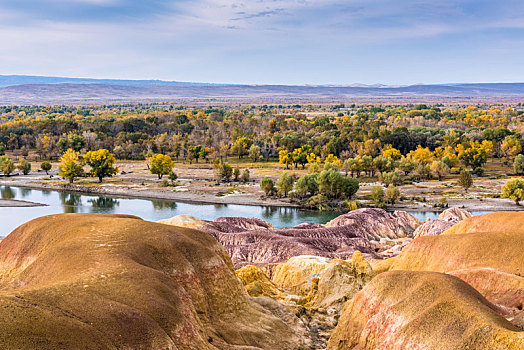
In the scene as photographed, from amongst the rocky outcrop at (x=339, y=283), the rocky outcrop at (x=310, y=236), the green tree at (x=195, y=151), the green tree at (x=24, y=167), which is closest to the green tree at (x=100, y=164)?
the green tree at (x=24, y=167)

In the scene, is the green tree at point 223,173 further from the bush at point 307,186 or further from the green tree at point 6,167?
the green tree at point 6,167

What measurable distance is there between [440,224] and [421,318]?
161ft

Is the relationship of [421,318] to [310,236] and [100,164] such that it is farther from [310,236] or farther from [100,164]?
[100,164]

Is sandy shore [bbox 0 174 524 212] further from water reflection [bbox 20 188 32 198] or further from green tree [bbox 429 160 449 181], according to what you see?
green tree [bbox 429 160 449 181]

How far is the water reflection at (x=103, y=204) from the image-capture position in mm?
103925

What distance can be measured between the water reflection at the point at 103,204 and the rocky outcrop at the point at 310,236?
3921 cm

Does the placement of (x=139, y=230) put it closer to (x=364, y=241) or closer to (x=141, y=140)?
(x=364, y=241)

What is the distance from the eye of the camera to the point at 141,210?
344 ft

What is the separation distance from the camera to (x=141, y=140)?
183 m

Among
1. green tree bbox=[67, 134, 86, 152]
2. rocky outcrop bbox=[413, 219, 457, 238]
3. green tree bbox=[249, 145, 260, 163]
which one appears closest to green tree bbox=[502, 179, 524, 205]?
rocky outcrop bbox=[413, 219, 457, 238]

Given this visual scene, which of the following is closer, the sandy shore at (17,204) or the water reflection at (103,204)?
the water reflection at (103,204)

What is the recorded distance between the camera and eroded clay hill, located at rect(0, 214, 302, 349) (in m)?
18.5

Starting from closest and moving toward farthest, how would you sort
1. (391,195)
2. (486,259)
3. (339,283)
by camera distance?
1. (486,259)
2. (339,283)
3. (391,195)

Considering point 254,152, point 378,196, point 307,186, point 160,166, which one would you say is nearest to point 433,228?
point 378,196
